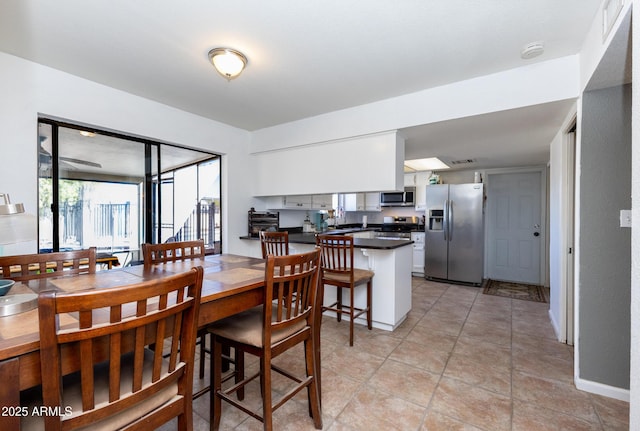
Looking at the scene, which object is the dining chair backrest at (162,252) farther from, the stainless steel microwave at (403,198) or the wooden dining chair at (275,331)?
the stainless steel microwave at (403,198)

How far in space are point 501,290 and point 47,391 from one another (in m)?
5.33

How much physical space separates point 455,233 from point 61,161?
5319mm

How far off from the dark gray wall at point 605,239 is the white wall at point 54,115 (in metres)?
3.73

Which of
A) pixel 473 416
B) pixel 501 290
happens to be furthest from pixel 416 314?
pixel 501 290

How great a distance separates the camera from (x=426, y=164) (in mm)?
5301

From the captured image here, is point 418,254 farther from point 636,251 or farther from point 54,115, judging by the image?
point 54,115

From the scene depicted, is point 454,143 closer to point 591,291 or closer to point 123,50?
point 591,291

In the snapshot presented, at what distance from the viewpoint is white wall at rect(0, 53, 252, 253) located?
88.9 inches

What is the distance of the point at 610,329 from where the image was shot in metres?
1.95

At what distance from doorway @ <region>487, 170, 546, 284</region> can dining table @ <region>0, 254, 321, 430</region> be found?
16.1 feet

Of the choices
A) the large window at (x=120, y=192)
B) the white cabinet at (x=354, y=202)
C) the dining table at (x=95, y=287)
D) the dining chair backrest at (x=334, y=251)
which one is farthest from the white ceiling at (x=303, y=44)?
the white cabinet at (x=354, y=202)

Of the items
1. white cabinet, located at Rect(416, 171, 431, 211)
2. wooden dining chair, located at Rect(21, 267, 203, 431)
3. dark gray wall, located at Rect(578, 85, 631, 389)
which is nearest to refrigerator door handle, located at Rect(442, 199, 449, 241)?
white cabinet, located at Rect(416, 171, 431, 211)

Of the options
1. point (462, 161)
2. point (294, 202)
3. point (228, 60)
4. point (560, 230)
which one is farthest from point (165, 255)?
point (462, 161)

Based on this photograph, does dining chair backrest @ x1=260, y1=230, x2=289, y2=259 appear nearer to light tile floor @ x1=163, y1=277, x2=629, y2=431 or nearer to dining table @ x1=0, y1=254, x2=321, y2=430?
dining table @ x1=0, y1=254, x2=321, y2=430
